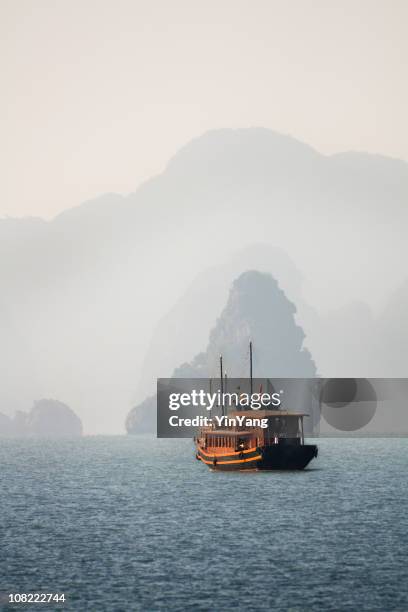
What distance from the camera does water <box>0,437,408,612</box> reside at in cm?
5678

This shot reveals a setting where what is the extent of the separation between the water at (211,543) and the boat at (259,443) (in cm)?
236

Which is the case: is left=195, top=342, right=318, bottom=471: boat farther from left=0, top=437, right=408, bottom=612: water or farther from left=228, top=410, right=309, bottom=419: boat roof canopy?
left=0, top=437, right=408, bottom=612: water

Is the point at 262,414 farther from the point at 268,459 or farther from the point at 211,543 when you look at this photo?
the point at 211,543

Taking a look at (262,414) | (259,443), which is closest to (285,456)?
(259,443)

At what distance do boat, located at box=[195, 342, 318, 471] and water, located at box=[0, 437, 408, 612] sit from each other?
2356 millimetres

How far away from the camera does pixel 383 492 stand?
115 meters

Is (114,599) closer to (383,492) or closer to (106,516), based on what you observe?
(106,516)

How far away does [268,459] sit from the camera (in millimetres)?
129125

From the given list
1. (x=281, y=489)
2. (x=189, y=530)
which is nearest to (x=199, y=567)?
(x=189, y=530)

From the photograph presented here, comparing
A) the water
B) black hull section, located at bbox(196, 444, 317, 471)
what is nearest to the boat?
black hull section, located at bbox(196, 444, 317, 471)

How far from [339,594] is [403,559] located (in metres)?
12.0

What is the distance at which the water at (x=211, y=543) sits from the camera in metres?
56.8

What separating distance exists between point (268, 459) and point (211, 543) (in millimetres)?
54471

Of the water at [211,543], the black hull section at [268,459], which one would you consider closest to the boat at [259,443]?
the black hull section at [268,459]
